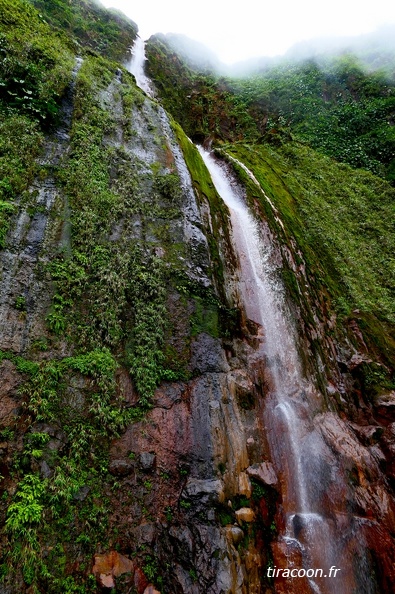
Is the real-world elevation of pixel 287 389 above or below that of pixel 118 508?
above

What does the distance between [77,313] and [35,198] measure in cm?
348

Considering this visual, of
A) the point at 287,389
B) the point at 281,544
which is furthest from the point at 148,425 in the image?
the point at 287,389

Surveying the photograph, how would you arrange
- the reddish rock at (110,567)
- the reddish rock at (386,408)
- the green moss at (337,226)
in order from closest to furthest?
the reddish rock at (110,567)
the reddish rock at (386,408)
the green moss at (337,226)

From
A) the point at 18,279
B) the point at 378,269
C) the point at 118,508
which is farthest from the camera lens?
the point at 378,269

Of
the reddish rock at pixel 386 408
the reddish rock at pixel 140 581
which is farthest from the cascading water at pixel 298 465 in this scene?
the reddish rock at pixel 140 581

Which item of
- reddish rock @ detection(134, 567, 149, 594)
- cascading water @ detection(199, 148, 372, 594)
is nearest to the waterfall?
cascading water @ detection(199, 148, 372, 594)

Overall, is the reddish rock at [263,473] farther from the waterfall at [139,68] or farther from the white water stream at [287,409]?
the waterfall at [139,68]

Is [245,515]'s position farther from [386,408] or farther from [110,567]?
[386,408]

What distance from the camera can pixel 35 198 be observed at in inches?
327

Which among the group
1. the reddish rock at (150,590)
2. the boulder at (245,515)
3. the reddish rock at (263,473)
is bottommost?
the reddish rock at (150,590)

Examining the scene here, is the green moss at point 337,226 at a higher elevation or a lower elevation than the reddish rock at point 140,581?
higher

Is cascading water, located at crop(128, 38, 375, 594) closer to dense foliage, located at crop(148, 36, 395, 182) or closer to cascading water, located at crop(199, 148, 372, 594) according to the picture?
cascading water, located at crop(199, 148, 372, 594)

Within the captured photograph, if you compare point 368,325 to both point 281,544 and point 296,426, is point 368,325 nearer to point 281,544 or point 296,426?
point 296,426
